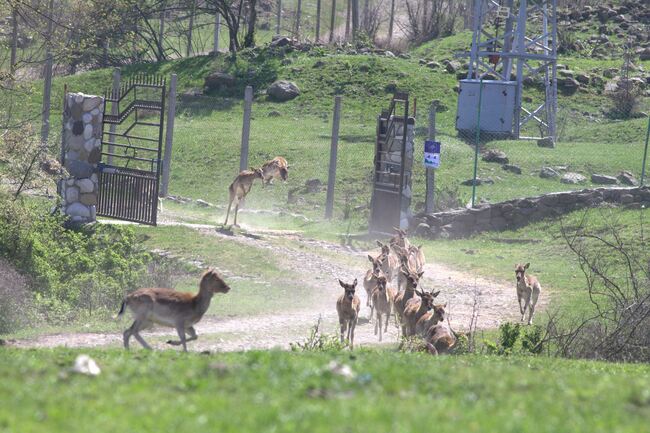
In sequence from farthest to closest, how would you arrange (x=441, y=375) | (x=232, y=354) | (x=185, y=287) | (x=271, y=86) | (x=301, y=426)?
(x=271, y=86) → (x=185, y=287) → (x=232, y=354) → (x=441, y=375) → (x=301, y=426)

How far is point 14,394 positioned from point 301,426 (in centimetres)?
253

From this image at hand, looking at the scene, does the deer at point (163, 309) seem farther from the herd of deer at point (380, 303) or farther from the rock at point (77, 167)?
the rock at point (77, 167)

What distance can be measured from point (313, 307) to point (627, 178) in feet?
43.8

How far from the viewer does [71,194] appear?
25.1 m

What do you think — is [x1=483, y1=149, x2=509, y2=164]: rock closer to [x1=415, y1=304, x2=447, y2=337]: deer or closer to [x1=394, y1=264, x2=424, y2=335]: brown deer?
[x1=394, y1=264, x2=424, y2=335]: brown deer

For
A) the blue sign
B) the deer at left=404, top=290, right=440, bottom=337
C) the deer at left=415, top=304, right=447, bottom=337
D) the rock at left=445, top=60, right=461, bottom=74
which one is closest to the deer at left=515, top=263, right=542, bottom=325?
the deer at left=404, top=290, right=440, bottom=337

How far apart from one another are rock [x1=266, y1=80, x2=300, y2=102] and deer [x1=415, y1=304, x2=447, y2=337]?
84.0 ft

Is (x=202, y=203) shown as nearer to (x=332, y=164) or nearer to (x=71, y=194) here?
(x=332, y=164)

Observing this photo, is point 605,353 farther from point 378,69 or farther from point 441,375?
point 378,69

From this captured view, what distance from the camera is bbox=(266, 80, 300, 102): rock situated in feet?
137

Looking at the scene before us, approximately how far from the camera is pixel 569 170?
1253 inches

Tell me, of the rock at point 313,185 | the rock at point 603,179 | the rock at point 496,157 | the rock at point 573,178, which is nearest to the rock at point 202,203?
the rock at point 313,185

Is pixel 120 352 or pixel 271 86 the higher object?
pixel 271 86

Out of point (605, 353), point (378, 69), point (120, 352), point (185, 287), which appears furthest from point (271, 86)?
point (120, 352)
